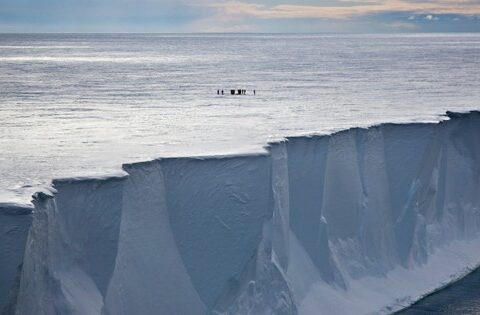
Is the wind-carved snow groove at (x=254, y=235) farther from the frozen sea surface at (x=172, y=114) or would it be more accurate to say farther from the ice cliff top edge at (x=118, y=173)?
the frozen sea surface at (x=172, y=114)

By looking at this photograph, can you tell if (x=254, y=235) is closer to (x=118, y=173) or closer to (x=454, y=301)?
(x=118, y=173)

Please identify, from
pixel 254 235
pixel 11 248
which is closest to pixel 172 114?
pixel 254 235

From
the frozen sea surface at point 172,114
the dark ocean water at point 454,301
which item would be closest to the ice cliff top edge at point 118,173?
the frozen sea surface at point 172,114

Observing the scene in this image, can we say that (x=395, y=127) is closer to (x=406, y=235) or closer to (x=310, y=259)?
(x=406, y=235)

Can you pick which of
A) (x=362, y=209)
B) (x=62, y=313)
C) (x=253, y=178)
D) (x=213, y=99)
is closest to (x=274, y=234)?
(x=253, y=178)

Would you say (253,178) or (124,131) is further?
(124,131)

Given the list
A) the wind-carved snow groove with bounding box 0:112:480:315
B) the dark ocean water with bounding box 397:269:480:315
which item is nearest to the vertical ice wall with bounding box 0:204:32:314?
the wind-carved snow groove with bounding box 0:112:480:315
